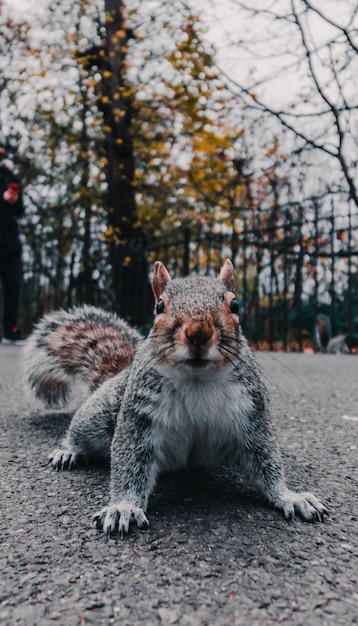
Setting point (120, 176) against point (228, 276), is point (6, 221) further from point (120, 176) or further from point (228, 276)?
point (228, 276)

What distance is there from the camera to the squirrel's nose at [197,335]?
116cm

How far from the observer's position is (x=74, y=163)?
37.4 ft

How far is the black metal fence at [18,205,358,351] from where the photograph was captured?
7.50m

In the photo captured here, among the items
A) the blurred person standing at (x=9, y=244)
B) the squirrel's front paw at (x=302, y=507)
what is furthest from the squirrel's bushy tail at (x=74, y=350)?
the blurred person standing at (x=9, y=244)

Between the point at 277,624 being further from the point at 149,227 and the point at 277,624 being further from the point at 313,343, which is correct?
the point at 149,227

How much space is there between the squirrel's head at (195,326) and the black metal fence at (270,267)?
18.3 ft

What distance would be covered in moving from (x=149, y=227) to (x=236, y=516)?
10274mm

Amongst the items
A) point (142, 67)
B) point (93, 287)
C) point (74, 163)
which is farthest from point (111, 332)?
point (74, 163)

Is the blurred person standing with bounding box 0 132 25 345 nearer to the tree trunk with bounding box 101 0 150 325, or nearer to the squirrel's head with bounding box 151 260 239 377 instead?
the tree trunk with bounding box 101 0 150 325

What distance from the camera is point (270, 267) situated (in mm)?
7891

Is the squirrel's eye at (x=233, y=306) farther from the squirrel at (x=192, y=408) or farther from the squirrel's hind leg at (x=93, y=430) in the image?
the squirrel's hind leg at (x=93, y=430)

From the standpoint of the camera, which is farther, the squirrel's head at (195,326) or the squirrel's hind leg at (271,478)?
the squirrel's hind leg at (271,478)

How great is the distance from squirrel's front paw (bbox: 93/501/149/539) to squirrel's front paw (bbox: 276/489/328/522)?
1.15ft

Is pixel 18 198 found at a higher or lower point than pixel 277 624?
higher
